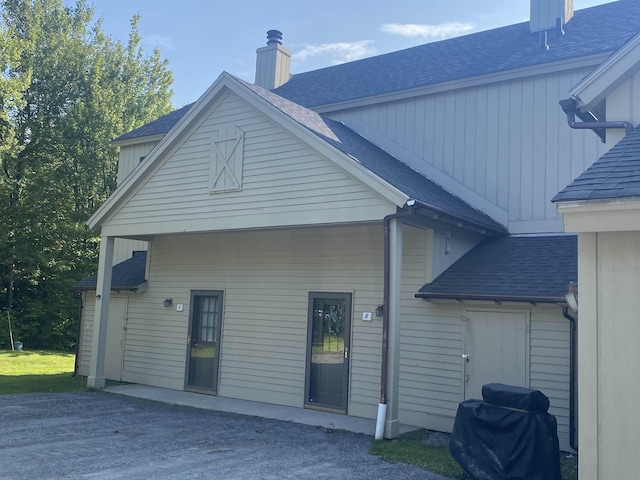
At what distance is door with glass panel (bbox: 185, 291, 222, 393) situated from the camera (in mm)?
12625

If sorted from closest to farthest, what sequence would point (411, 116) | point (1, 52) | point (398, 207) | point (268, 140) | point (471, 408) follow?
point (471, 408), point (398, 207), point (268, 140), point (411, 116), point (1, 52)

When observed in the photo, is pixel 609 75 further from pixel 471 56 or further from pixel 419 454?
pixel 471 56

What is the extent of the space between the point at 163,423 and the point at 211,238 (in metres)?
4.60

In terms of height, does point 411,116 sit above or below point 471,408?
above

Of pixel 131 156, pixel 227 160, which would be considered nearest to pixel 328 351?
pixel 227 160

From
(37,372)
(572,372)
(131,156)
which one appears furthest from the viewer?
(131,156)

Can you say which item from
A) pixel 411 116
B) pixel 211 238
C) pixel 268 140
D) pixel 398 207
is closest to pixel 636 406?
pixel 398 207

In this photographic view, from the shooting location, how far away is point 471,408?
6711 millimetres

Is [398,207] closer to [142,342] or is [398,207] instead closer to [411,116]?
[411,116]

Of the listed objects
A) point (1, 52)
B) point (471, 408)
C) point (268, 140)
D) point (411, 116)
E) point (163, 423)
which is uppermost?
point (1, 52)

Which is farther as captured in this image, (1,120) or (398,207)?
(1,120)

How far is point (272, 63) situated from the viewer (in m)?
18.8

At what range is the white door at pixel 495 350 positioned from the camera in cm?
891

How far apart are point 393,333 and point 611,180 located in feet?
13.6
